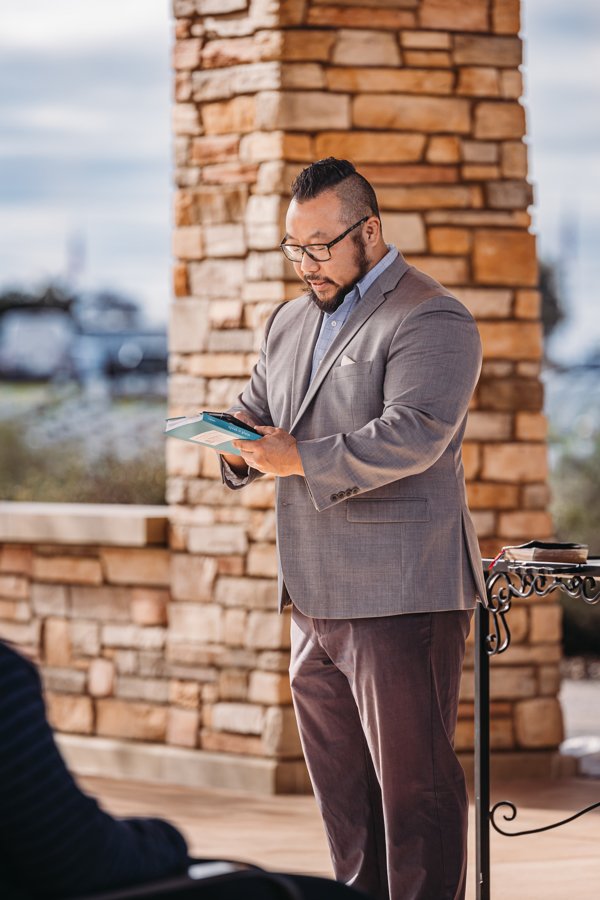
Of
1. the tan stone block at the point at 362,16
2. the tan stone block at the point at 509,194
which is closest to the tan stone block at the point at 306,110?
the tan stone block at the point at 362,16

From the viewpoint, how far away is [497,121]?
5223 millimetres

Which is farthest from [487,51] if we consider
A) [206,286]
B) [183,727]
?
[183,727]

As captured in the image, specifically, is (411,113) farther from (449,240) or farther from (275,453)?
(275,453)

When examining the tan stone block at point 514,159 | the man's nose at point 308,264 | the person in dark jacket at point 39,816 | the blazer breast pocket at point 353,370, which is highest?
the tan stone block at point 514,159

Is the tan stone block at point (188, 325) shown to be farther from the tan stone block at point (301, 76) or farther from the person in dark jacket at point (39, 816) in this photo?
the person in dark jacket at point (39, 816)

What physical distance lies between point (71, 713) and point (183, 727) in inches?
21.7

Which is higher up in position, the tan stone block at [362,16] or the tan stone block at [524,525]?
the tan stone block at [362,16]

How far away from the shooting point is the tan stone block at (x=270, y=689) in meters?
5.09

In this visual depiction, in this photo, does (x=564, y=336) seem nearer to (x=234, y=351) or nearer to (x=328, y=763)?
(x=234, y=351)

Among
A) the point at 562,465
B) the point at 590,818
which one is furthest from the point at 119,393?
the point at 590,818

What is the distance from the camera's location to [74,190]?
18.9 metres

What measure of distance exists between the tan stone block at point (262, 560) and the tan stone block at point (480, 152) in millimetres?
1586

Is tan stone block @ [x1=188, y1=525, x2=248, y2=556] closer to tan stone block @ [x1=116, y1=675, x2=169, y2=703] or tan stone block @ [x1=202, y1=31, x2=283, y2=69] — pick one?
tan stone block @ [x1=116, y1=675, x2=169, y2=703]

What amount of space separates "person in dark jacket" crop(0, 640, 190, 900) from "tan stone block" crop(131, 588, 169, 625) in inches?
140
